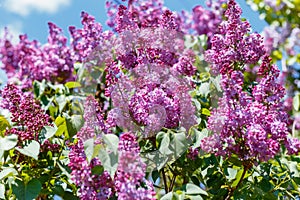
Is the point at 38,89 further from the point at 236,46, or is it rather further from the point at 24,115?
the point at 236,46

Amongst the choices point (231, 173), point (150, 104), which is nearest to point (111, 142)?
point (150, 104)

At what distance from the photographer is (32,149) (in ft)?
4.79

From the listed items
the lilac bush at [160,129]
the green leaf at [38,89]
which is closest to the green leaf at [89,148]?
the lilac bush at [160,129]

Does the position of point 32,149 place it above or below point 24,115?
below

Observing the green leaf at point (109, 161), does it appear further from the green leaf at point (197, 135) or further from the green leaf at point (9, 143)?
the green leaf at point (197, 135)

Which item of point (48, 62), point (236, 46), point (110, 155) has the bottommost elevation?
point (110, 155)

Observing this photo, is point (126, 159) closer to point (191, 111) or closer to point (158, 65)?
point (191, 111)

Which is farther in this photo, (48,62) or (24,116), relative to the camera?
(48,62)

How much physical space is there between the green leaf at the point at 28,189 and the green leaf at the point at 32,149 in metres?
0.11

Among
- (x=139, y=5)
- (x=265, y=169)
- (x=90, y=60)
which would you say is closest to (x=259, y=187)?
(x=265, y=169)

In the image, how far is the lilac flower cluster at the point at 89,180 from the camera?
134 centimetres

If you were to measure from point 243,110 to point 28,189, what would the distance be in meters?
0.67

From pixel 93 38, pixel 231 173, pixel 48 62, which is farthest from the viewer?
pixel 48 62

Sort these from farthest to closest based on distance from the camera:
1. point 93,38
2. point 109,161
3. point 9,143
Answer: point 93,38, point 9,143, point 109,161
